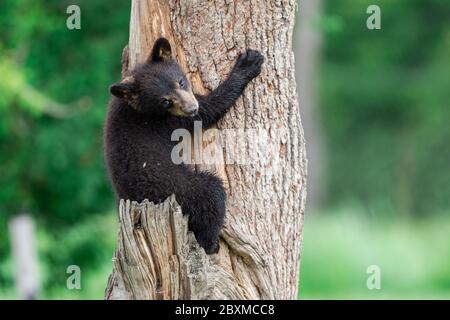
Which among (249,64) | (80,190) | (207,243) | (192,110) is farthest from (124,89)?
(80,190)

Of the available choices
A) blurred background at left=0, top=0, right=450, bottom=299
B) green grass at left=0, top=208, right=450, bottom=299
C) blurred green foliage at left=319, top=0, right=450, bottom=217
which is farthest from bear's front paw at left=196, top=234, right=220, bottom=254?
blurred green foliage at left=319, top=0, right=450, bottom=217

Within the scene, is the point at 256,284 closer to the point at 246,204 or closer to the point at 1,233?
the point at 246,204

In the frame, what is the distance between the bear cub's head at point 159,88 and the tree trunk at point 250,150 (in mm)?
108

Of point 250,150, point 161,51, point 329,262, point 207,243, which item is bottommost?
point 329,262

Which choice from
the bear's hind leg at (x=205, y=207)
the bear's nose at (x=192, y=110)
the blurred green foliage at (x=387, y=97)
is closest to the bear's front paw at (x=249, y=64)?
the bear's nose at (x=192, y=110)

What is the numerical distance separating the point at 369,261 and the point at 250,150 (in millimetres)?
7266

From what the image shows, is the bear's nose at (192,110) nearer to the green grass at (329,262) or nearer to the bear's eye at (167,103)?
the bear's eye at (167,103)

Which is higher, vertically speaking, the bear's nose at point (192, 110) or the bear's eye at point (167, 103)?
the bear's eye at point (167, 103)

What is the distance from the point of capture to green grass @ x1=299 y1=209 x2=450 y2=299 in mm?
12969

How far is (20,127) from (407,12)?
690 inches

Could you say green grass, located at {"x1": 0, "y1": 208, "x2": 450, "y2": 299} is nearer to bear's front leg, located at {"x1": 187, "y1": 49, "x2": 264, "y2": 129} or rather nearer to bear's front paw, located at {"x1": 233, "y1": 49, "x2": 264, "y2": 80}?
bear's front leg, located at {"x1": 187, "y1": 49, "x2": 264, "y2": 129}

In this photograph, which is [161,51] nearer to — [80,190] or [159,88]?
[159,88]

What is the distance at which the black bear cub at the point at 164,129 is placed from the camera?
22.0 feet

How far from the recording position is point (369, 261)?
13602 mm
